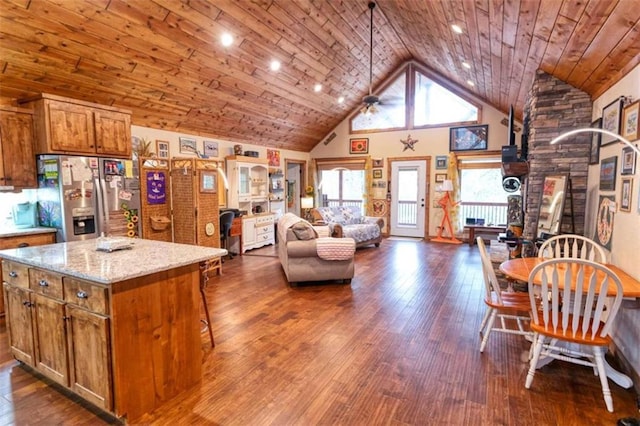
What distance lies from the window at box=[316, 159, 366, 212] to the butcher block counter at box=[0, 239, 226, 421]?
7118 millimetres

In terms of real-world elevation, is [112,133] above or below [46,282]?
above

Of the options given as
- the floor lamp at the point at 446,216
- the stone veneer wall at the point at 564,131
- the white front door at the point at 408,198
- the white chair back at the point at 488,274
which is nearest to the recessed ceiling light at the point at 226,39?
the stone veneer wall at the point at 564,131

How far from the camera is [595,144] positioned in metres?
3.63

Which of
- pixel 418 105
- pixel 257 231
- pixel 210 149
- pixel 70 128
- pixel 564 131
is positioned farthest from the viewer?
pixel 418 105

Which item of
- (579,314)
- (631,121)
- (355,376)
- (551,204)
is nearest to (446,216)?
(551,204)

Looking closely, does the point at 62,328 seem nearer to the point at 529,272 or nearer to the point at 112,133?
the point at 112,133

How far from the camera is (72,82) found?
4.09m

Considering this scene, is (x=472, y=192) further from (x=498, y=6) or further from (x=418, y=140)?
(x=498, y=6)

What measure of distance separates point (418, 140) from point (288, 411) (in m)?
7.47

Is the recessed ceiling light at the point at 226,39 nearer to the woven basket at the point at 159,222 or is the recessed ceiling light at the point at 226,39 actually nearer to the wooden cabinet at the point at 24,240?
the woven basket at the point at 159,222

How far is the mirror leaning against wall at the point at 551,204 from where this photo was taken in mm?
3941

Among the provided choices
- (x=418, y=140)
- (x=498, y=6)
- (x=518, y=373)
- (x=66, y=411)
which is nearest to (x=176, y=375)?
(x=66, y=411)

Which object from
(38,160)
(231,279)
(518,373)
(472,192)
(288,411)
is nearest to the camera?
(288,411)

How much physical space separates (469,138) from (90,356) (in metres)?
8.02
